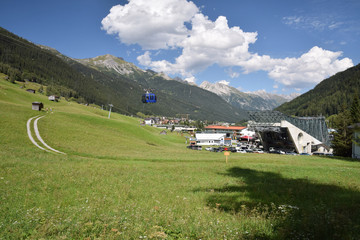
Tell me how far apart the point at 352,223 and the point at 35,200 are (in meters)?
13.7

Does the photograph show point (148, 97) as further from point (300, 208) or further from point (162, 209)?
point (300, 208)

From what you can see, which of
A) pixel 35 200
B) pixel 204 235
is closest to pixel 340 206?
pixel 204 235

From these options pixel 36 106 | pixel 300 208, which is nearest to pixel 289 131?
pixel 300 208

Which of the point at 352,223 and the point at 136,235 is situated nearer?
the point at 136,235

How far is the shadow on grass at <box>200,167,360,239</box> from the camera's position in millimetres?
6566

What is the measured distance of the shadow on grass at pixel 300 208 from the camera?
6.57 meters

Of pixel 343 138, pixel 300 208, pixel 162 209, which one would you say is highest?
pixel 343 138

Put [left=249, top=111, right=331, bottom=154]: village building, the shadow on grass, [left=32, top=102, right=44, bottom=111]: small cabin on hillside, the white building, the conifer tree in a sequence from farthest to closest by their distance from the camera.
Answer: the white building
[left=249, top=111, right=331, bottom=154]: village building
[left=32, top=102, right=44, bottom=111]: small cabin on hillside
the conifer tree
the shadow on grass

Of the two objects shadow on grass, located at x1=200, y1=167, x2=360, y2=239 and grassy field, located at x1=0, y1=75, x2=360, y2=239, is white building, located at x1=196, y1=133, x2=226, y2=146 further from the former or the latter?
shadow on grass, located at x1=200, y1=167, x2=360, y2=239

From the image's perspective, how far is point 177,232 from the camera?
22.6 feet

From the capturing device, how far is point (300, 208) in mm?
9570

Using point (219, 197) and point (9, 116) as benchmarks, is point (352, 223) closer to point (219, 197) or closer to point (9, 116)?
point (219, 197)

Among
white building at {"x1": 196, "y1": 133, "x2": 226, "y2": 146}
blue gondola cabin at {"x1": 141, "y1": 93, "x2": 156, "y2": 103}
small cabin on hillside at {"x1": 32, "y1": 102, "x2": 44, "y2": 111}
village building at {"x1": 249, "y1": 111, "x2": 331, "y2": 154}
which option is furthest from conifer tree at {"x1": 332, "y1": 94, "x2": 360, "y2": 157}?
small cabin on hillside at {"x1": 32, "y1": 102, "x2": 44, "y2": 111}

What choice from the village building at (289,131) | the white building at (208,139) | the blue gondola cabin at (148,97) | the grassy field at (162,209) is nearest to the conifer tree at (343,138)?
the village building at (289,131)
